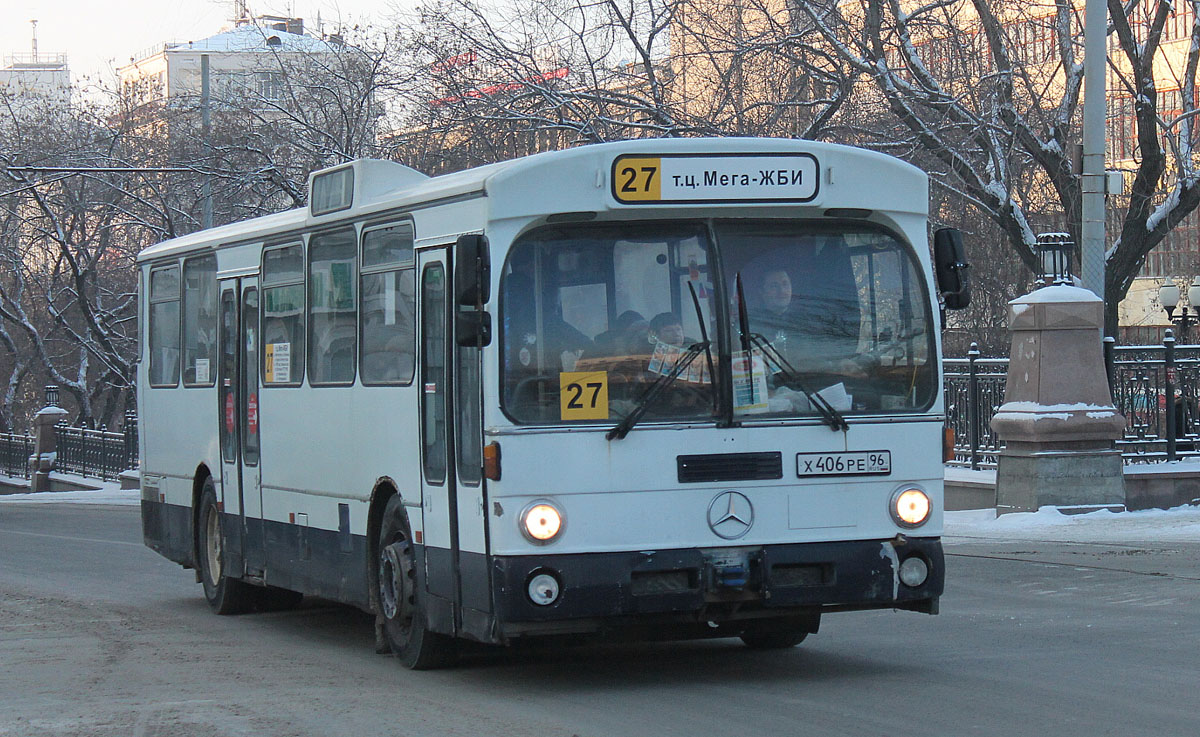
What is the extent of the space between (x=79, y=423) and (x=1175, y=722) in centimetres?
4321

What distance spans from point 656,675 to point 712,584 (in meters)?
1.01

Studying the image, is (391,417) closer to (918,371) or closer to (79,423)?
(918,371)

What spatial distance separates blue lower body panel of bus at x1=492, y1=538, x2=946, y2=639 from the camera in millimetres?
8242

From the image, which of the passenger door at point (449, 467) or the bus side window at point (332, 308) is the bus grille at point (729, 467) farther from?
the bus side window at point (332, 308)

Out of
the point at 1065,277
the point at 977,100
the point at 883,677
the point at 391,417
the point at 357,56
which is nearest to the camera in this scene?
the point at 883,677

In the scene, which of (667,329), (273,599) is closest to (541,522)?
(667,329)

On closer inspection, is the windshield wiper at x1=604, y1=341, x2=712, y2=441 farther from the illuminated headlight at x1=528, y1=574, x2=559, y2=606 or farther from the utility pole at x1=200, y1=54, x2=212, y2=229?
the utility pole at x1=200, y1=54, x2=212, y2=229

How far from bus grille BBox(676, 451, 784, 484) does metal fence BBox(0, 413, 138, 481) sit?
29.6 m

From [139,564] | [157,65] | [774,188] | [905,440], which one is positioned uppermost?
[157,65]

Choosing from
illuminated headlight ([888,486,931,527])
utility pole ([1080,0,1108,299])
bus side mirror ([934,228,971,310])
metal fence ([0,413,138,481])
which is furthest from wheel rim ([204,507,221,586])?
metal fence ([0,413,138,481])

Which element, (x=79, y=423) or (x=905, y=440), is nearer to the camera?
(x=905, y=440)

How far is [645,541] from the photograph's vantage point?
27.4ft

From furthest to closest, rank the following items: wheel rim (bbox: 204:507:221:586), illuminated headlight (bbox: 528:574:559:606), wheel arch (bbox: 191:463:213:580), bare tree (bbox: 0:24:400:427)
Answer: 1. bare tree (bbox: 0:24:400:427)
2. wheel arch (bbox: 191:463:213:580)
3. wheel rim (bbox: 204:507:221:586)
4. illuminated headlight (bbox: 528:574:559:606)

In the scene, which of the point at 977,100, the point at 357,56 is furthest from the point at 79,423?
the point at 977,100
